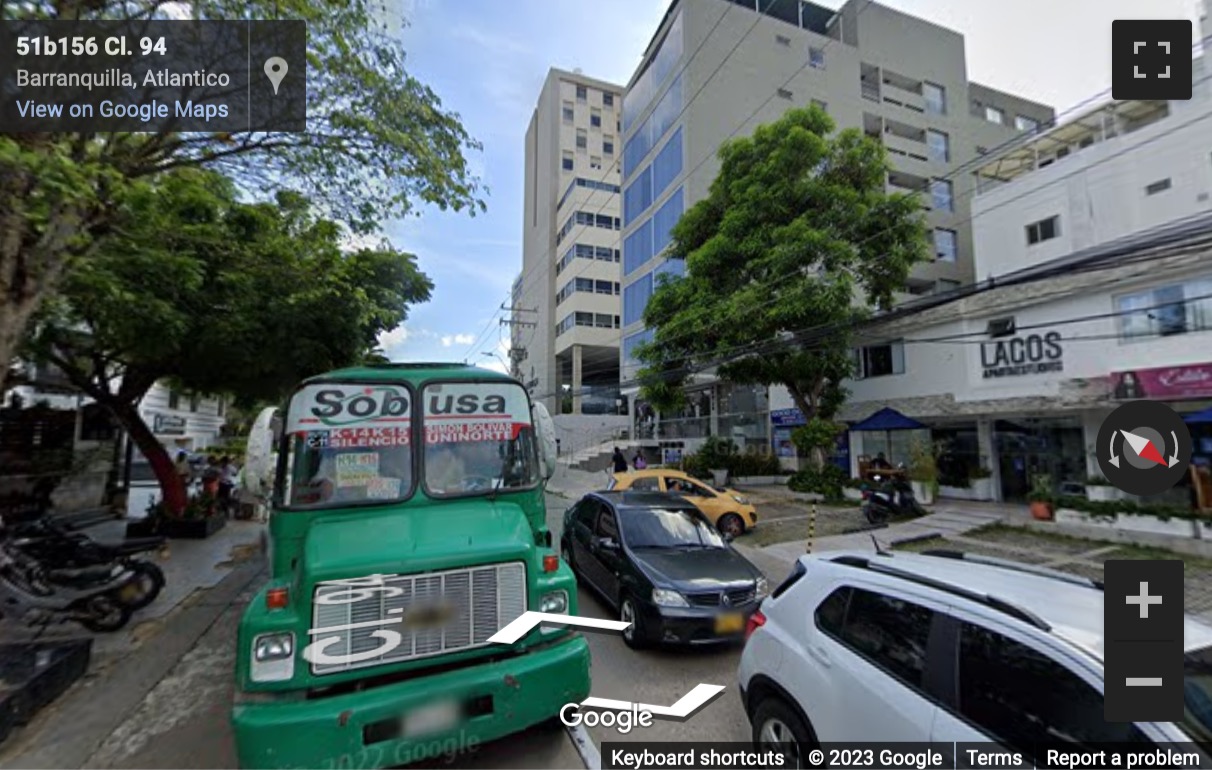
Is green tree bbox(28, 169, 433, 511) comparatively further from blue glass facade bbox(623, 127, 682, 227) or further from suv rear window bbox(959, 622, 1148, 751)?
blue glass facade bbox(623, 127, 682, 227)

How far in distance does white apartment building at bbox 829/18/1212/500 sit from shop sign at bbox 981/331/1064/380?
0.03 metres

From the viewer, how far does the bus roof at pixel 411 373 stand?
4.39 meters

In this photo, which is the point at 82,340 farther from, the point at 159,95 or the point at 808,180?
the point at 808,180

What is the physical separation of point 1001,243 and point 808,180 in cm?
805

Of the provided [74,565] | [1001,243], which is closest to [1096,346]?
[1001,243]

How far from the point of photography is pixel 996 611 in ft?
7.50

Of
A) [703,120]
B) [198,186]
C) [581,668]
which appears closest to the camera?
[581,668]

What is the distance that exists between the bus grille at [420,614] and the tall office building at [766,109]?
21548 mm

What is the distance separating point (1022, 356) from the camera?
1426cm

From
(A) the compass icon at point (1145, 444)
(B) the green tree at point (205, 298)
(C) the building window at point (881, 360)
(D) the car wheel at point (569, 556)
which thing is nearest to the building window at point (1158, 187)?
(C) the building window at point (881, 360)

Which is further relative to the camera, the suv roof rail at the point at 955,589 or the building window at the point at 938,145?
the building window at the point at 938,145

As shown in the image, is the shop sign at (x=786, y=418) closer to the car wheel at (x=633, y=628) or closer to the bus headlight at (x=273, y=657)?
the car wheel at (x=633, y=628)

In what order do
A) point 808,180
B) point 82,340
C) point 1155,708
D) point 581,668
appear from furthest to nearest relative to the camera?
point 808,180
point 82,340
point 581,668
point 1155,708

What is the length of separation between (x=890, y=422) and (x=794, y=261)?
19.0ft
